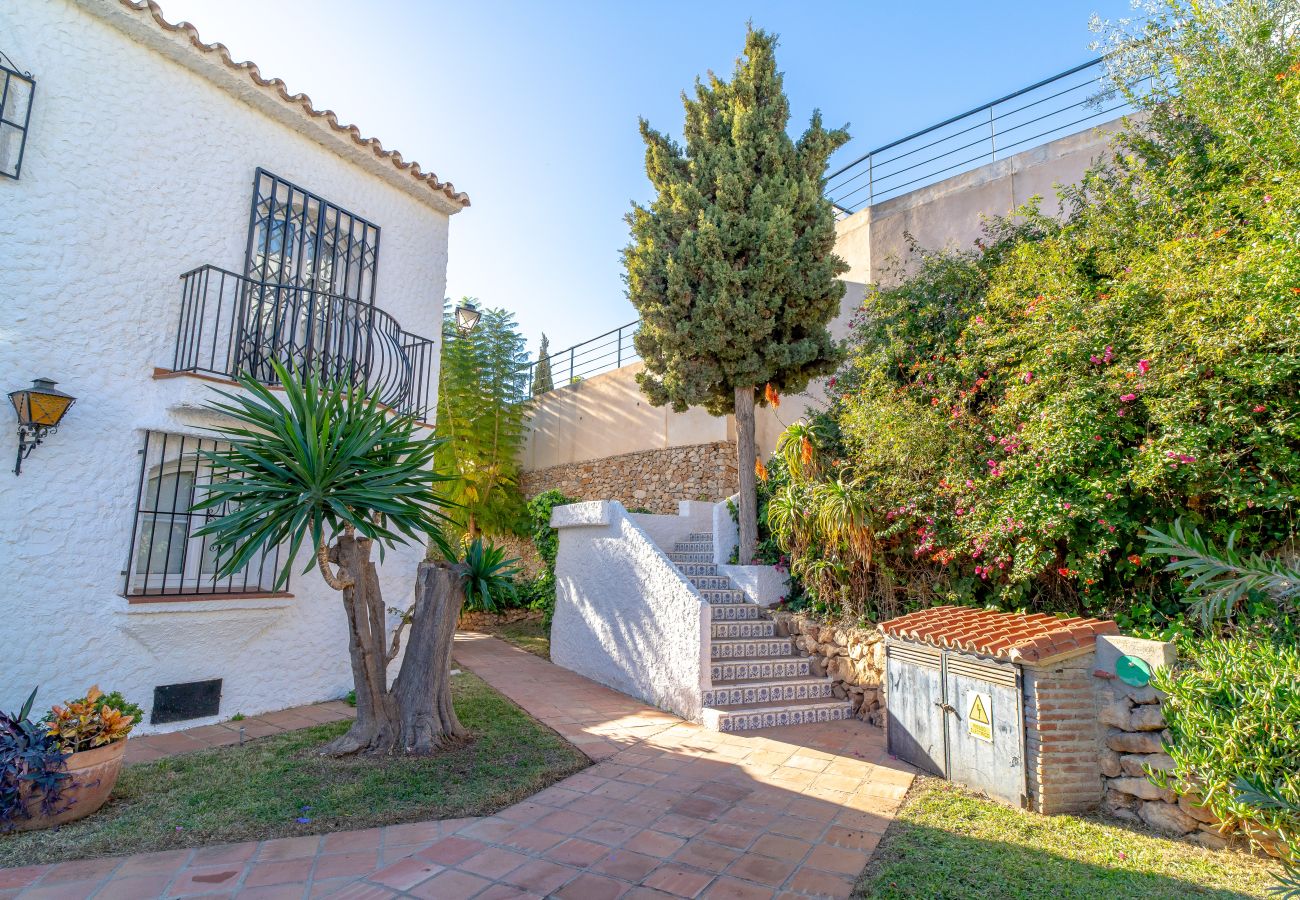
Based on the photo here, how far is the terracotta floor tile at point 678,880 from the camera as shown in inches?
152

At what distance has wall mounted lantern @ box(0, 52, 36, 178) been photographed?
236 inches

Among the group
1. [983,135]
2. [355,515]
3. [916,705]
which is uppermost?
[983,135]

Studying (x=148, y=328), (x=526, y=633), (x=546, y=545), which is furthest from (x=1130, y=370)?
(x=526, y=633)

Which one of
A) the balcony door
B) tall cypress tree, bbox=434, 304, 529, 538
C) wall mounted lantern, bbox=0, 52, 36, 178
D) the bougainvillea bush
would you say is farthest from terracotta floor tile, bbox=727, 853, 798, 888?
tall cypress tree, bbox=434, 304, 529, 538

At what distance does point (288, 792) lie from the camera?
514 cm

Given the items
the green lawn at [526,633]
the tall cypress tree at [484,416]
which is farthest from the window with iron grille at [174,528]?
A: the tall cypress tree at [484,416]

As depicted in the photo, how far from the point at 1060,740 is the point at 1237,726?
1147 millimetres

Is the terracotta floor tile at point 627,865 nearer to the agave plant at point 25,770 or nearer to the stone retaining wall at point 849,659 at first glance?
the agave plant at point 25,770

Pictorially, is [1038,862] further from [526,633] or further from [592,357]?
[592,357]

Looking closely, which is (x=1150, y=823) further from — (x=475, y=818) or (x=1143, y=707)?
(x=475, y=818)

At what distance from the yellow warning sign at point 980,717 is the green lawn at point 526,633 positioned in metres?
7.62

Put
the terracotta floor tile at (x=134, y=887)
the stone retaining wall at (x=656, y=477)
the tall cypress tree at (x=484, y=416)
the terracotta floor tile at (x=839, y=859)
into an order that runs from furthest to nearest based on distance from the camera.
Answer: the tall cypress tree at (x=484, y=416) < the stone retaining wall at (x=656, y=477) < the terracotta floor tile at (x=839, y=859) < the terracotta floor tile at (x=134, y=887)

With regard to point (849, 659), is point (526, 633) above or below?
below

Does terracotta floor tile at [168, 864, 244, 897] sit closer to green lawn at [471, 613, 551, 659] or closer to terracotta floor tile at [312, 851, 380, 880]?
terracotta floor tile at [312, 851, 380, 880]
